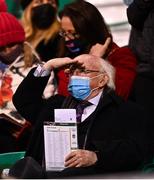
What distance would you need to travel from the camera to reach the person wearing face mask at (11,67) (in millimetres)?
4410

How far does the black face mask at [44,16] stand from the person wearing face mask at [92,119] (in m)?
1.48

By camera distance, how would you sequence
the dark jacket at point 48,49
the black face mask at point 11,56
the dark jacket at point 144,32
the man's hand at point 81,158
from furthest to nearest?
the dark jacket at point 48,49
the black face mask at point 11,56
the dark jacket at point 144,32
the man's hand at point 81,158

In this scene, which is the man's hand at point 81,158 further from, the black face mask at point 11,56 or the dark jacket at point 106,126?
the black face mask at point 11,56

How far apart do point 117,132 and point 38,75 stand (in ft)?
2.07

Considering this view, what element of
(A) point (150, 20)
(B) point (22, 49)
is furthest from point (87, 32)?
(B) point (22, 49)

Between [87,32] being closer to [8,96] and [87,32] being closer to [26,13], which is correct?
[8,96]

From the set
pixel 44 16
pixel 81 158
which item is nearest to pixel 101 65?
pixel 81 158

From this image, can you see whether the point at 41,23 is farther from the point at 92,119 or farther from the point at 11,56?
the point at 92,119

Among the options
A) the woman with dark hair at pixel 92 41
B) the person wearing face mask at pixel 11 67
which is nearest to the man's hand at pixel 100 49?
the woman with dark hair at pixel 92 41

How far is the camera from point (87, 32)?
414cm

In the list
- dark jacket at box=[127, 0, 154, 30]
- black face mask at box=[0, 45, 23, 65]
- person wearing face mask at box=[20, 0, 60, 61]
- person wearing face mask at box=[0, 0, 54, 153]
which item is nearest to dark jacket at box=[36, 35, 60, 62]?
person wearing face mask at box=[20, 0, 60, 61]

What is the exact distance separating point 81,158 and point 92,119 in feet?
1.08

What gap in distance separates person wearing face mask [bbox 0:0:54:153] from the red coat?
0.22 meters

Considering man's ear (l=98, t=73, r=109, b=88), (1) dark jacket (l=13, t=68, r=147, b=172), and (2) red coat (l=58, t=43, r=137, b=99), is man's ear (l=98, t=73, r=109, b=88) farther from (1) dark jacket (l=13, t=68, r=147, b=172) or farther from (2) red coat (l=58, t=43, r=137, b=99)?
(2) red coat (l=58, t=43, r=137, b=99)
